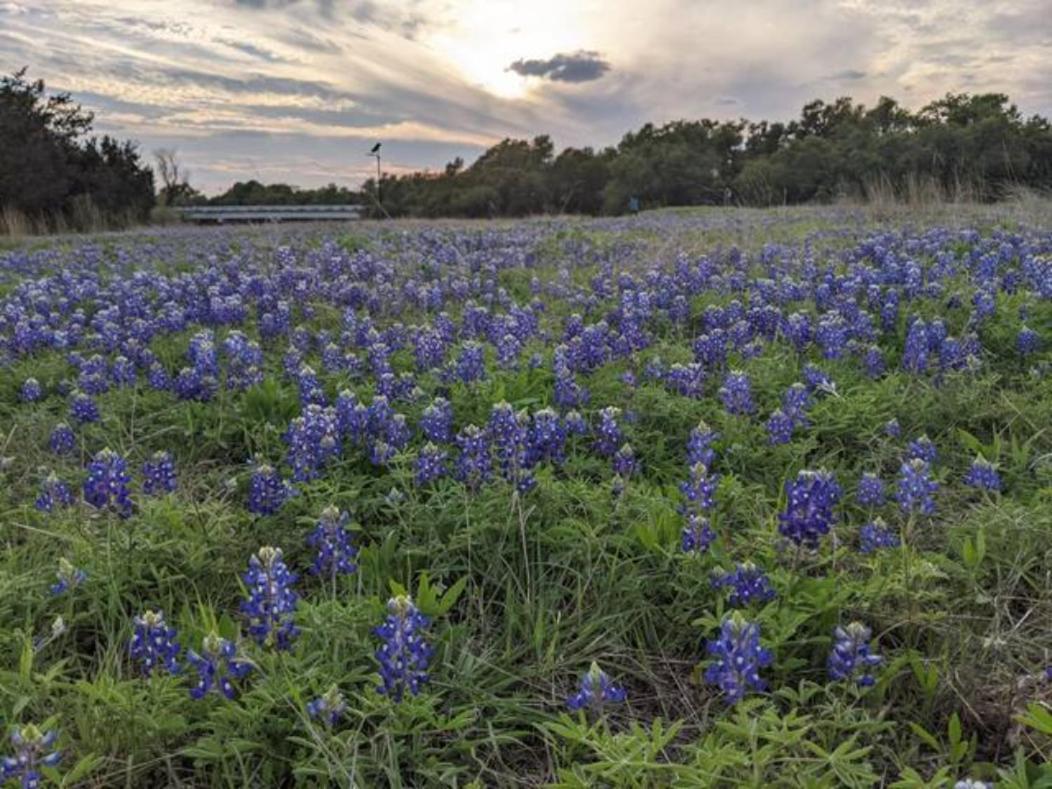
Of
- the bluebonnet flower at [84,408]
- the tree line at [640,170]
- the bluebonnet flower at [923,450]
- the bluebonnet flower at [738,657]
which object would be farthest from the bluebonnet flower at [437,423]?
the tree line at [640,170]

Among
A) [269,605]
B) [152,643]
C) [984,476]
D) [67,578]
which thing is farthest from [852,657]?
[67,578]

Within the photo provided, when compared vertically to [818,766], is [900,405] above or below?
above

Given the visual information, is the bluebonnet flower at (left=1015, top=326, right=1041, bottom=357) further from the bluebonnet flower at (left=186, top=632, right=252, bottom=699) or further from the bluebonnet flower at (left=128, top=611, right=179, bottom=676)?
the bluebonnet flower at (left=128, top=611, right=179, bottom=676)

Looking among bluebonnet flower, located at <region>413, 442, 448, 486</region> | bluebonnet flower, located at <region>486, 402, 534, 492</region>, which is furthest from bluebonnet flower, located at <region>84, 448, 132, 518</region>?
A: bluebonnet flower, located at <region>486, 402, 534, 492</region>

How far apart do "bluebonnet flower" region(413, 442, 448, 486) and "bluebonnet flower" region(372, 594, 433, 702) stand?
1.08 meters

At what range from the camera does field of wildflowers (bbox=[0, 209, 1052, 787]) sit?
6.95 feet

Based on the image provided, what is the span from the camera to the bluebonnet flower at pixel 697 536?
104 inches

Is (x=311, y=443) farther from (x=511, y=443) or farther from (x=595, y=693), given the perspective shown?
(x=595, y=693)

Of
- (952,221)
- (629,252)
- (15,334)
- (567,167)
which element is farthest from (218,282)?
(567,167)

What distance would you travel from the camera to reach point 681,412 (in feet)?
13.3

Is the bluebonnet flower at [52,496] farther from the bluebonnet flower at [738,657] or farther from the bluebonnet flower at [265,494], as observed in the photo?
the bluebonnet flower at [738,657]

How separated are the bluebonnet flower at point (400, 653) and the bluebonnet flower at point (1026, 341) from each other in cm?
414

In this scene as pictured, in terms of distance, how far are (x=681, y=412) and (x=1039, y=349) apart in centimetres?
254

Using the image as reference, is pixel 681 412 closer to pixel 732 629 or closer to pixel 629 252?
pixel 732 629
